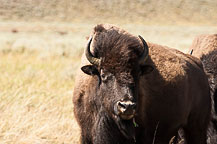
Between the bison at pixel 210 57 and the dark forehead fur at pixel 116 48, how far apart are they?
244cm

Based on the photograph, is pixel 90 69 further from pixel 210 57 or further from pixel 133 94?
pixel 210 57

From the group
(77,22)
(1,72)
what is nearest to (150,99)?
(1,72)

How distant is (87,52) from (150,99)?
3.63 ft

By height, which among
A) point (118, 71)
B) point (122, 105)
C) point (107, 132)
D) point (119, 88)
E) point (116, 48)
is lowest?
point (107, 132)

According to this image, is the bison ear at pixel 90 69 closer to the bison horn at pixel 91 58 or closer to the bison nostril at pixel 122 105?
the bison horn at pixel 91 58

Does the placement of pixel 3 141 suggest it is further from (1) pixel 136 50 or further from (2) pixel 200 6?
(2) pixel 200 6

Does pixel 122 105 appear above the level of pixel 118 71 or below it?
below

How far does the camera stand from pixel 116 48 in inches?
220

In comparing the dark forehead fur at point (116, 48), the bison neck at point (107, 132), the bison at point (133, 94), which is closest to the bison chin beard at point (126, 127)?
the bison at point (133, 94)

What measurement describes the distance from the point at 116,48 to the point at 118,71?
33 cm

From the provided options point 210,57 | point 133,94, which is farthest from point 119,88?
point 210,57

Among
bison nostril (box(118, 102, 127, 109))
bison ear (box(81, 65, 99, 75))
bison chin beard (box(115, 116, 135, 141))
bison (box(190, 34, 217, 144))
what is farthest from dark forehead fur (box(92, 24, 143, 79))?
bison (box(190, 34, 217, 144))

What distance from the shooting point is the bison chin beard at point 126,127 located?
554 cm

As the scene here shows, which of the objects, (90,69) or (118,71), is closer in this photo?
(118,71)
